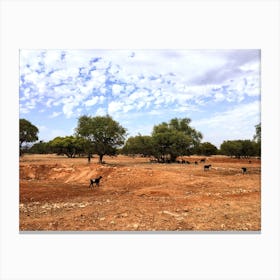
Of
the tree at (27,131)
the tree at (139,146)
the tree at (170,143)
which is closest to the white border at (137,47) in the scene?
the tree at (27,131)

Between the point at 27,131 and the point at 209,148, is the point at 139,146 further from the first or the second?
the point at 27,131

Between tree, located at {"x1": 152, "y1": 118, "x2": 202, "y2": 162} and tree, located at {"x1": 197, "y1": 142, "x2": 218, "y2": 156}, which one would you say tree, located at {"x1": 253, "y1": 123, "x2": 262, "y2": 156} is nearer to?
tree, located at {"x1": 197, "y1": 142, "x2": 218, "y2": 156}

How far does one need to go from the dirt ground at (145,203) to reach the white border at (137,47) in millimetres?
187

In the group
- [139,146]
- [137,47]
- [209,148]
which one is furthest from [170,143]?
[137,47]

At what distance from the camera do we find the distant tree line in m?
7.19

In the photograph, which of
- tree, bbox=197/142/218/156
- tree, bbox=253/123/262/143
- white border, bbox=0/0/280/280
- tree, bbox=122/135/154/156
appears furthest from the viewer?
tree, bbox=122/135/154/156

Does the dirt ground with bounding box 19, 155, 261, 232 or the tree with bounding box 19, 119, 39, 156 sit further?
the tree with bounding box 19, 119, 39, 156

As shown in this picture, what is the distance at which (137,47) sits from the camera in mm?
5715

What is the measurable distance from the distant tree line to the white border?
2.40 ft

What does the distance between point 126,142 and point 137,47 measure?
804 cm

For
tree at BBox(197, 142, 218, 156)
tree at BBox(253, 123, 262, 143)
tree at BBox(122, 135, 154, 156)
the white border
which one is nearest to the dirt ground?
the white border

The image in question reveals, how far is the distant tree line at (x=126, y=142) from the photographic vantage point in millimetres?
7191

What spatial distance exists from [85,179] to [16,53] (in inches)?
192
